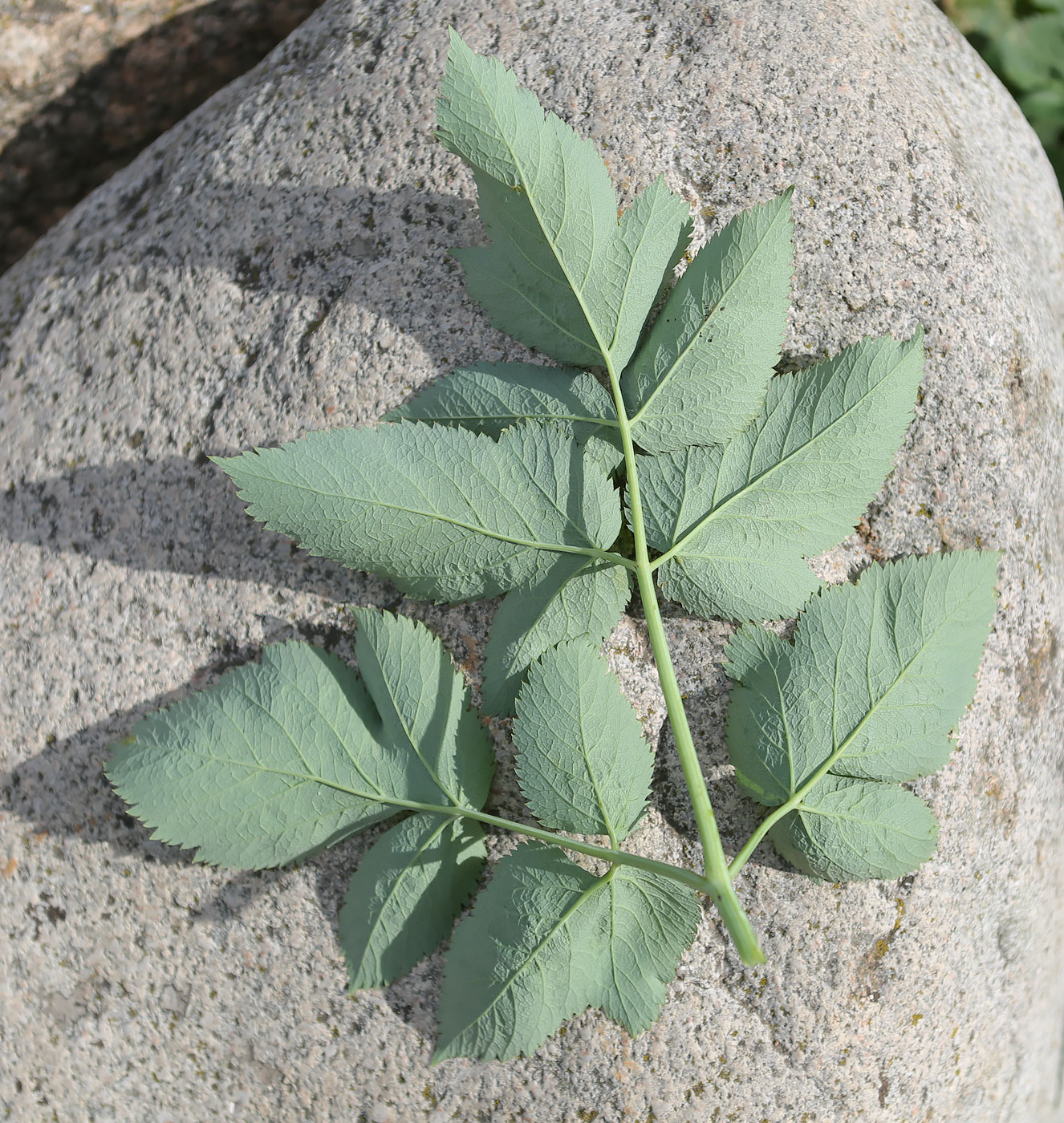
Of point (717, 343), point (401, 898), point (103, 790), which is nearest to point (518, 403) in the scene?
point (717, 343)

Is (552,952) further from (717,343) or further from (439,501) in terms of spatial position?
(717,343)

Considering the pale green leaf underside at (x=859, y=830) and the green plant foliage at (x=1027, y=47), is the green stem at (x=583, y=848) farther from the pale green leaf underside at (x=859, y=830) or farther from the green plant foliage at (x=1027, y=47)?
the green plant foliage at (x=1027, y=47)

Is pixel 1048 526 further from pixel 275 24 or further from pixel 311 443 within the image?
pixel 275 24

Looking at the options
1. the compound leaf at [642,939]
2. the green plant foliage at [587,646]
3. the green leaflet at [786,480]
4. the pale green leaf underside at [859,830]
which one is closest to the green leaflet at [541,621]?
the green plant foliage at [587,646]

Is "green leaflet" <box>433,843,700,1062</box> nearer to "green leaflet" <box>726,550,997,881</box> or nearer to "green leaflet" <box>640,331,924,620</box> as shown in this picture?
"green leaflet" <box>726,550,997,881</box>

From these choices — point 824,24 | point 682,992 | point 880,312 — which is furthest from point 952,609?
point 824,24

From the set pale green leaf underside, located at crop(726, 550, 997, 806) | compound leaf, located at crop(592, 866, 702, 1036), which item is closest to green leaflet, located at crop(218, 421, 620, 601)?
pale green leaf underside, located at crop(726, 550, 997, 806)

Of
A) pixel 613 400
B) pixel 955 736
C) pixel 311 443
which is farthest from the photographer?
pixel 955 736
